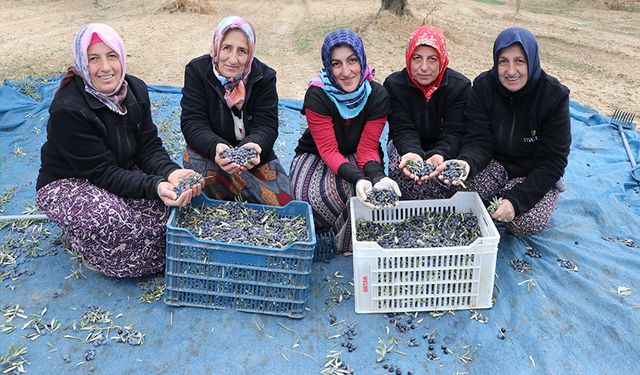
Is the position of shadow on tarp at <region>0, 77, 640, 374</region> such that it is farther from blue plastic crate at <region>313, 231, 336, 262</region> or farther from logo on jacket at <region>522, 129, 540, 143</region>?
logo on jacket at <region>522, 129, 540, 143</region>

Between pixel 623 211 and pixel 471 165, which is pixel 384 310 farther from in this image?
pixel 623 211

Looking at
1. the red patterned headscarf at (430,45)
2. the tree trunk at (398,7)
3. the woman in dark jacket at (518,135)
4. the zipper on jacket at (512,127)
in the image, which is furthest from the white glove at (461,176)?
the tree trunk at (398,7)

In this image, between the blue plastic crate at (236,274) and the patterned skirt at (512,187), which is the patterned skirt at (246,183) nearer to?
the blue plastic crate at (236,274)

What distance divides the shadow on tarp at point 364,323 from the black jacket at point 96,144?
632mm

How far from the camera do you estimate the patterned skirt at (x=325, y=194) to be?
3.75 m

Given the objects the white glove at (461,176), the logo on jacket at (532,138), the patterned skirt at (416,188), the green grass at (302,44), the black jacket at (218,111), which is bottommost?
the green grass at (302,44)

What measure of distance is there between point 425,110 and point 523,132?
2.24ft

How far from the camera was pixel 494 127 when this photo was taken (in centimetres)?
372

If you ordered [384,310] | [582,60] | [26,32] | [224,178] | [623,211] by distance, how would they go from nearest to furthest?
[384,310] → [224,178] → [623,211] → [582,60] → [26,32]

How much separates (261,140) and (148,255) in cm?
107

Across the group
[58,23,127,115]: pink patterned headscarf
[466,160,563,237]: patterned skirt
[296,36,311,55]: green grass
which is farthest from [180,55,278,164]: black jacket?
[296,36,311,55]: green grass

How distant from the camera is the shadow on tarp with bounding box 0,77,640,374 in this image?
2.80 meters

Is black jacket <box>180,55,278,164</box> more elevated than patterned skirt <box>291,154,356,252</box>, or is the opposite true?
black jacket <box>180,55,278,164</box>

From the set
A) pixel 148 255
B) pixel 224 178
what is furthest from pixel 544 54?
pixel 148 255
